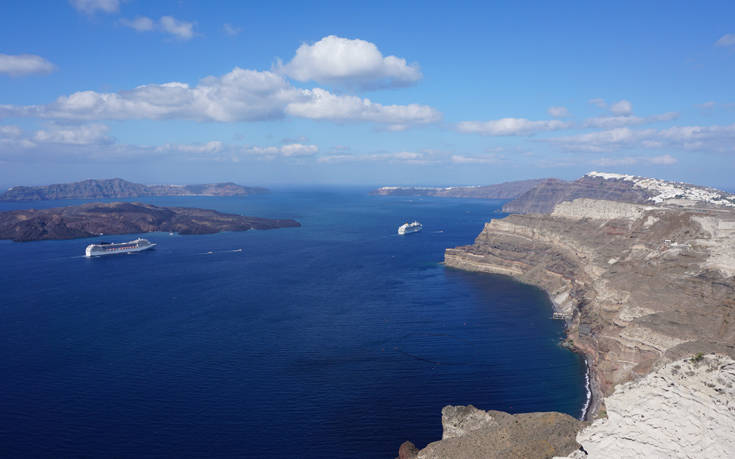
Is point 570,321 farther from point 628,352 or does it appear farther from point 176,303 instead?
point 176,303

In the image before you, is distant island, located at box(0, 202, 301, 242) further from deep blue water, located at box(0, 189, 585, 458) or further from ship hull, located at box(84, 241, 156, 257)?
deep blue water, located at box(0, 189, 585, 458)

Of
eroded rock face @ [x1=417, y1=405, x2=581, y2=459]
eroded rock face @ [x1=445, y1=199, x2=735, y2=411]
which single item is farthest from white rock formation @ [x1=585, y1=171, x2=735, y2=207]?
eroded rock face @ [x1=417, y1=405, x2=581, y2=459]

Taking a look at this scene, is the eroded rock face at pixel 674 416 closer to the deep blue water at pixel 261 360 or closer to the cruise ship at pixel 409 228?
the deep blue water at pixel 261 360

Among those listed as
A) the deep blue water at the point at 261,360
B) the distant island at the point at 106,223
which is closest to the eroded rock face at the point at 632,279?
the deep blue water at the point at 261,360

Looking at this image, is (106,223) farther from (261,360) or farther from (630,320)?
(630,320)

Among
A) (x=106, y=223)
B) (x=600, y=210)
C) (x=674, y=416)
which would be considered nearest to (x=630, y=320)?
(x=674, y=416)

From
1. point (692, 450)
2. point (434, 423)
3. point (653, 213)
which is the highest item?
point (653, 213)

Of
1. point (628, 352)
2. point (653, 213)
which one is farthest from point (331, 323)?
point (653, 213)
